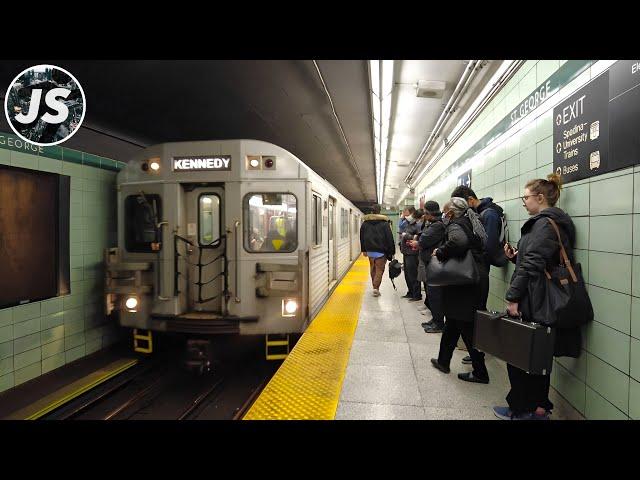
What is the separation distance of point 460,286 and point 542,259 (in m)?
0.86

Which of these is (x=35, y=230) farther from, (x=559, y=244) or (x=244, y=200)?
(x=559, y=244)

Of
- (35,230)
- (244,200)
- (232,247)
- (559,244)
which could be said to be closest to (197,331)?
(232,247)

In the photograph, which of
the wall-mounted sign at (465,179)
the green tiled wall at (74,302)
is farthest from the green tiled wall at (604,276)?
the green tiled wall at (74,302)

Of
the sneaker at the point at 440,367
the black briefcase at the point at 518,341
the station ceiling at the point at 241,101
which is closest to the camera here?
the black briefcase at the point at 518,341

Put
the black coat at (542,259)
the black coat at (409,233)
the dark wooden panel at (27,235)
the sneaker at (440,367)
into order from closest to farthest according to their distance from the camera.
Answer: the black coat at (542,259) → the sneaker at (440,367) → the dark wooden panel at (27,235) → the black coat at (409,233)

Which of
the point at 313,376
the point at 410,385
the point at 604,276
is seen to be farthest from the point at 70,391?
the point at 604,276

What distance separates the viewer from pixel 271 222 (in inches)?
166

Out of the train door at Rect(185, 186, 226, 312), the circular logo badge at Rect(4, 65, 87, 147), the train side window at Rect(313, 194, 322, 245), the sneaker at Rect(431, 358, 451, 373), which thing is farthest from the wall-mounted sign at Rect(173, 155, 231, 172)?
the sneaker at Rect(431, 358, 451, 373)

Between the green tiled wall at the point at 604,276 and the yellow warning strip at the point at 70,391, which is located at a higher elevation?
the green tiled wall at the point at 604,276

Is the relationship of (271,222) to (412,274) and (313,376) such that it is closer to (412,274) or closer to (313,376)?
(313,376)

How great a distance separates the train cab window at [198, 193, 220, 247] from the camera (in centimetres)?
421

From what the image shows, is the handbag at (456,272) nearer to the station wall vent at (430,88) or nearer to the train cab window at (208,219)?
the train cab window at (208,219)

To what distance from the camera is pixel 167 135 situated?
7477mm

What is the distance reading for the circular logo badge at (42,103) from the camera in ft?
12.0
